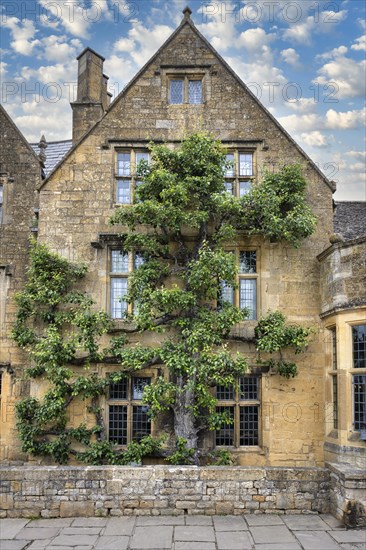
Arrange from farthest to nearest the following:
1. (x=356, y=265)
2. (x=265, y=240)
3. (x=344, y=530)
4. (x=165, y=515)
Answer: (x=265, y=240), (x=356, y=265), (x=165, y=515), (x=344, y=530)

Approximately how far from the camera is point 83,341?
12.3 metres

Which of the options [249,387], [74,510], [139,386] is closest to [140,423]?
[139,386]

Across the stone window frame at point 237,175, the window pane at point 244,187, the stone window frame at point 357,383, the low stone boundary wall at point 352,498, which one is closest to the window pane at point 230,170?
the stone window frame at point 237,175

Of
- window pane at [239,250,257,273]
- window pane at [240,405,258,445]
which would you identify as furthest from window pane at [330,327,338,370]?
window pane at [239,250,257,273]

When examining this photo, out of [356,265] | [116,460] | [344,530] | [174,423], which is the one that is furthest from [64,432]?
[356,265]

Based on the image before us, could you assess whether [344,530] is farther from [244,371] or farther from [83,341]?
[83,341]

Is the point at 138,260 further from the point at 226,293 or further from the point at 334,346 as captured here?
the point at 334,346

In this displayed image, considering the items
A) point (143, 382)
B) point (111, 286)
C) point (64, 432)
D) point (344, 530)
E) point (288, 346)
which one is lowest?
point (344, 530)

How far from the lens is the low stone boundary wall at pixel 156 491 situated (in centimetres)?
921

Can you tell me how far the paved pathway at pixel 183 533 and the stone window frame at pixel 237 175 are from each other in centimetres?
745

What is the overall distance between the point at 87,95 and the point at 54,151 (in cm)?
264

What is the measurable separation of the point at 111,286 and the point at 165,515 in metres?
5.60

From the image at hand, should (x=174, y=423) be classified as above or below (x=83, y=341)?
below

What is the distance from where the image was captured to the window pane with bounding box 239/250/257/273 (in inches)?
514
